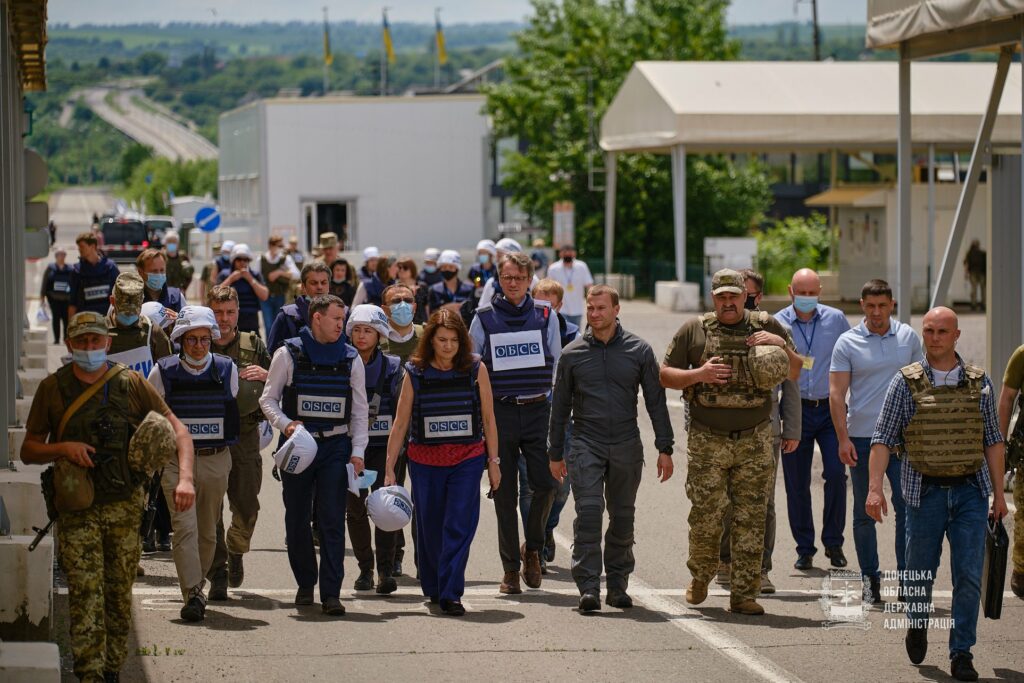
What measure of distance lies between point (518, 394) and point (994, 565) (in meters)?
3.25

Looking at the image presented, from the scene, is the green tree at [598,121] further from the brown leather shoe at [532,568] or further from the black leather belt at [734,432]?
the black leather belt at [734,432]

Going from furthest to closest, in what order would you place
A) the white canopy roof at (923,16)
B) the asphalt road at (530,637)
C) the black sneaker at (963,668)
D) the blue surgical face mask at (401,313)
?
1. the white canopy roof at (923,16)
2. the blue surgical face mask at (401,313)
3. the asphalt road at (530,637)
4. the black sneaker at (963,668)

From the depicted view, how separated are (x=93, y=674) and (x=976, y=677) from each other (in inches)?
168

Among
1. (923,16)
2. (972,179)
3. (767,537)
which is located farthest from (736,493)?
(972,179)

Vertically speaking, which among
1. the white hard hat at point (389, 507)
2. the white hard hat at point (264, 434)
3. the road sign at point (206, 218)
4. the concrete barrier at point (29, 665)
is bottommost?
the concrete barrier at point (29, 665)

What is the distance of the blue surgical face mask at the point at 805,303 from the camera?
38.1ft

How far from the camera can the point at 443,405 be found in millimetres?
9844

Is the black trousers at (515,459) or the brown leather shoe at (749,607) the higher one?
the black trousers at (515,459)

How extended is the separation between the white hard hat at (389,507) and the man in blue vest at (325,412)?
0.70 ft

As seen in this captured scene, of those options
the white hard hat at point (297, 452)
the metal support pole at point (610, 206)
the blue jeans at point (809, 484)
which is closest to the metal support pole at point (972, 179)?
the blue jeans at point (809, 484)

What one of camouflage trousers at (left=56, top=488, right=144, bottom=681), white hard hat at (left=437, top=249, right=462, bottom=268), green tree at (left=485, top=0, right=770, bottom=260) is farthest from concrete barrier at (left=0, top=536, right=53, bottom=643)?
green tree at (left=485, top=0, right=770, bottom=260)

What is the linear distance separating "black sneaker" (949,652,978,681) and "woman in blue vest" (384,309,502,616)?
2.91m

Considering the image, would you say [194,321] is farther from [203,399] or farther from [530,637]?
[530,637]

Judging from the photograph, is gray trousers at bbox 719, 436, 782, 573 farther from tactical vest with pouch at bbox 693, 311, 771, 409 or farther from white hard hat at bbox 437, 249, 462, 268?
white hard hat at bbox 437, 249, 462, 268
